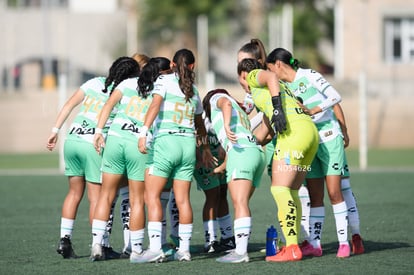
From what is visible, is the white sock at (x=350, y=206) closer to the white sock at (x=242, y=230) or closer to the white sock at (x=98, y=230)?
the white sock at (x=242, y=230)

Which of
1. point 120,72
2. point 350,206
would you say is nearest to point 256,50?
point 120,72

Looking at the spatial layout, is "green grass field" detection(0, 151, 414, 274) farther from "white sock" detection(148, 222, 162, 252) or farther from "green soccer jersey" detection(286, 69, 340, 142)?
"green soccer jersey" detection(286, 69, 340, 142)

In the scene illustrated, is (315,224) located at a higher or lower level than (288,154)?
lower

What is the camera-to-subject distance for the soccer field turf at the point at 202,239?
10.5m

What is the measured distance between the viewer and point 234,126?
11102 millimetres

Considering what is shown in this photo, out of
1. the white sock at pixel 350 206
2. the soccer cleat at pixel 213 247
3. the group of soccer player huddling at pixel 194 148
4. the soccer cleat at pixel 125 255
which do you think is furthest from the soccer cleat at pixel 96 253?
the white sock at pixel 350 206

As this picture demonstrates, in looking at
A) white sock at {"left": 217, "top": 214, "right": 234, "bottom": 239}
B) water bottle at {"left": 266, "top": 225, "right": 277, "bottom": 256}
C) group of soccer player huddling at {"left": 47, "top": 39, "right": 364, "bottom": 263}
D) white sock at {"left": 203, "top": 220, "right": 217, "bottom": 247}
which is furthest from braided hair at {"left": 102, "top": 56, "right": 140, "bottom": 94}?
water bottle at {"left": 266, "top": 225, "right": 277, "bottom": 256}

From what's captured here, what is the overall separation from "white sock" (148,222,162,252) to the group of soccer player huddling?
0.03ft

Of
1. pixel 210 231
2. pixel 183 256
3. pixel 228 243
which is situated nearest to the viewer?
pixel 183 256

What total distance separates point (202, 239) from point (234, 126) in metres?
2.51

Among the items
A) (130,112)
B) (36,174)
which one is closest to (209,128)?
(130,112)

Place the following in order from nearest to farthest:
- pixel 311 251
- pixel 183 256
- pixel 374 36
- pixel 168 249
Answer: pixel 183 256
pixel 311 251
pixel 168 249
pixel 374 36

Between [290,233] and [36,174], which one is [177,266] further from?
[36,174]

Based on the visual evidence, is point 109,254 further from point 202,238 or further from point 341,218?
point 341,218
